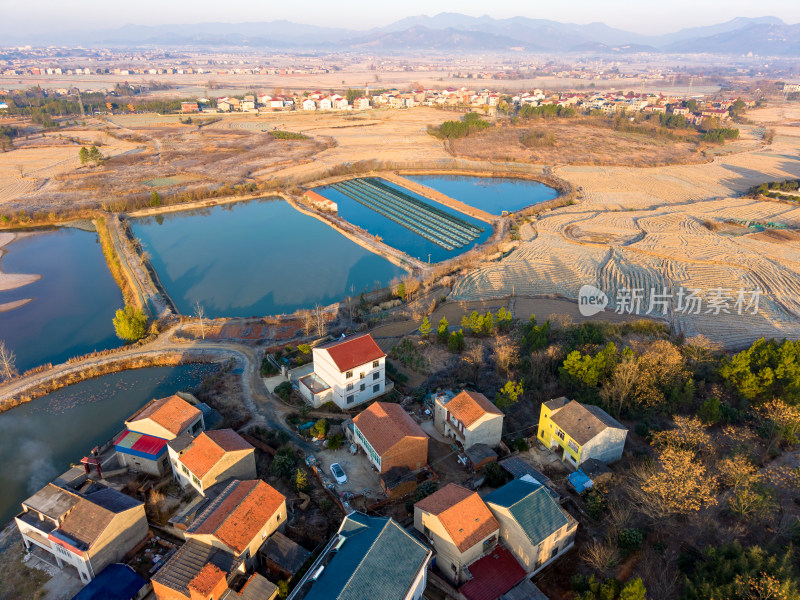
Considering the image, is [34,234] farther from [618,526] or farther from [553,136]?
[553,136]

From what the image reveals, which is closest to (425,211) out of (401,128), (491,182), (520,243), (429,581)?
(520,243)

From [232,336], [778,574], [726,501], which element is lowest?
[232,336]

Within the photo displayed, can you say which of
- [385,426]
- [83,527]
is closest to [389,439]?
[385,426]

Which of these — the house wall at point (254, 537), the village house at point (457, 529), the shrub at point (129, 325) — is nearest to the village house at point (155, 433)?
the house wall at point (254, 537)

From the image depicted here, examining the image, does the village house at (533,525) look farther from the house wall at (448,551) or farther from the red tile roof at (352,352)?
the red tile roof at (352,352)

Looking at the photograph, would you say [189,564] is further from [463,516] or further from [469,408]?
[469,408]

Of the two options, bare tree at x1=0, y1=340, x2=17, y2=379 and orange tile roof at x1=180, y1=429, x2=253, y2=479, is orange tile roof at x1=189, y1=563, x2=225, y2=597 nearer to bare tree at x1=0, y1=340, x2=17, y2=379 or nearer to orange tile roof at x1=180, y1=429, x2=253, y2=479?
orange tile roof at x1=180, y1=429, x2=253, y2=479
